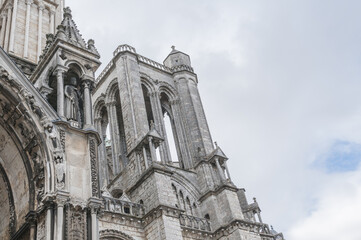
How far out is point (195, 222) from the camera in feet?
63.0

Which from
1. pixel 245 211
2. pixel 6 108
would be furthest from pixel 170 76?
pixel 6 108

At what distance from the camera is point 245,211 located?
23750 mm

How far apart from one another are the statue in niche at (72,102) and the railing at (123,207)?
6895mm

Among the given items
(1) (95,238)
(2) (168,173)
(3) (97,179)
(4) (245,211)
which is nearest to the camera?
(1) (95,238)

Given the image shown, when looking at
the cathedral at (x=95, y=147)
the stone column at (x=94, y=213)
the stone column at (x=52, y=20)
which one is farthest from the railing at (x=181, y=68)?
the stone column at (x=94, y=213)

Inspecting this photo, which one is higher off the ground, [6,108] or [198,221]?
[198,221]

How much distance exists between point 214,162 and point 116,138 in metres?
5.87

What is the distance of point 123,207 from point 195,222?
3894 mm

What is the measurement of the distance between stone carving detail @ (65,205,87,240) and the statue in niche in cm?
239

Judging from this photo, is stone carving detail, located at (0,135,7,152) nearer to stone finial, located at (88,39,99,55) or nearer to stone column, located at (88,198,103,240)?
stone column, located at (88,198,103,240)

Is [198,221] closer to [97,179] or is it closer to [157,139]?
[157,139]

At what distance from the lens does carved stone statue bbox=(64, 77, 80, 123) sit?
9578 mm

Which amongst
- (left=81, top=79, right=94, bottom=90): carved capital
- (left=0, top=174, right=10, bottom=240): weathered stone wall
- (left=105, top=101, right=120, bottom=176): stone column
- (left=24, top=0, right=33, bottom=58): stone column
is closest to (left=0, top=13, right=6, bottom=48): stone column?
(left=24, top=0, right=33, bottom=58): stone column

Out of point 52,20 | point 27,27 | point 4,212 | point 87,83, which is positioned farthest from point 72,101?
point 52,20
